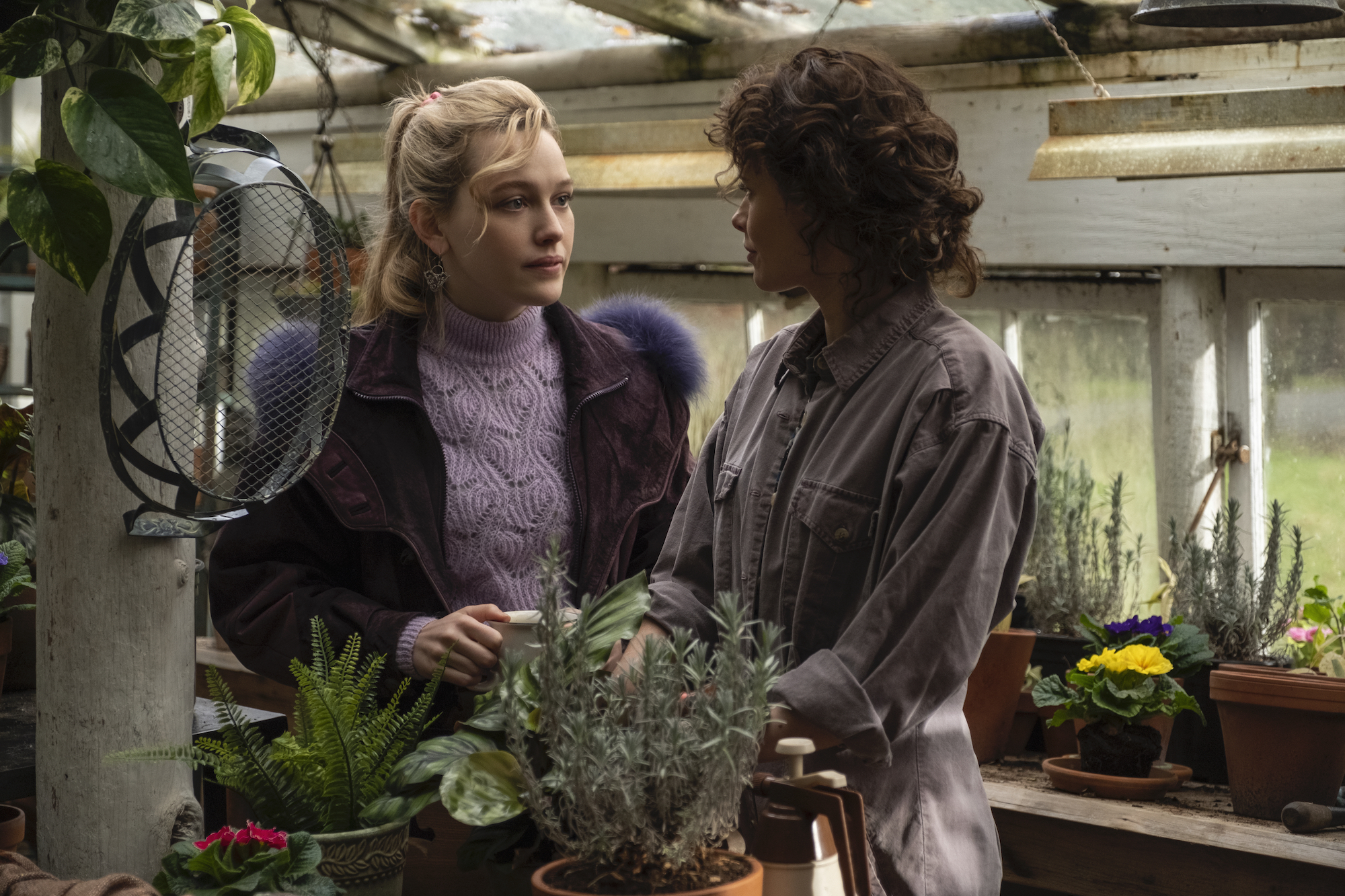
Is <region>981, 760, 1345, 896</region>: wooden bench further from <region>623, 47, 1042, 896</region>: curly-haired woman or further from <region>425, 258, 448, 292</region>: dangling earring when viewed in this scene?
<region>425, 258, 448, 292</region>: dangling earring

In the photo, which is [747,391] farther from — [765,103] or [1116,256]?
[1116,256]

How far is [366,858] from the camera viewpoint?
1.06 metres

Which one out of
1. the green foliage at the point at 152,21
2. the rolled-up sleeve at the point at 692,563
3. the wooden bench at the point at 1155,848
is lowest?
the wooden bench at the point at 1155,848

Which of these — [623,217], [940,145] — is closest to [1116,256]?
[623,217]

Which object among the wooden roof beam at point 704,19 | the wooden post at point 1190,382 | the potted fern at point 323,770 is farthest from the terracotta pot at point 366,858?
the wooden roof beam at point 704,19

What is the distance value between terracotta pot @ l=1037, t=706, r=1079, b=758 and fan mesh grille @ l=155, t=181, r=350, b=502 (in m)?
1.67

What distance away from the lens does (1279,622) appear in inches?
90.9

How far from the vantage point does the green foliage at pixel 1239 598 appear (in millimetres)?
2309

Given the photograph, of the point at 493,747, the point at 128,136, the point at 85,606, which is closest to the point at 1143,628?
the point at 493,747

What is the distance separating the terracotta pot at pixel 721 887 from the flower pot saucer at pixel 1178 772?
4.82 ft

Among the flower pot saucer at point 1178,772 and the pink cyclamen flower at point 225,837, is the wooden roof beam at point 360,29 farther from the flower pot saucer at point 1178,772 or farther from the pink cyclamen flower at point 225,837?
the pink cyclamen flower at point 225,837

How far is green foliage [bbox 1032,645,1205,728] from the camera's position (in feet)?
6.78

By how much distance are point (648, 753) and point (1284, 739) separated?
4.69 feet

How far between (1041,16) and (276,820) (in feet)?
8.44
